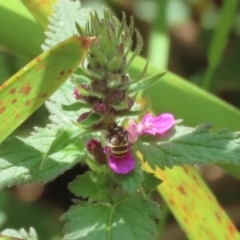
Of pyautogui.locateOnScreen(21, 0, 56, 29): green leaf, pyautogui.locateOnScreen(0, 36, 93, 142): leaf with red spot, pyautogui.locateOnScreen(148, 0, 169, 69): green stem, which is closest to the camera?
pyautogui.locateOnScreen(0, 36, 93, 142): leaf with red spot

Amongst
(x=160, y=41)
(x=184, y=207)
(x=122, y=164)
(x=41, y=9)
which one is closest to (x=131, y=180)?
(x=122, y=164)

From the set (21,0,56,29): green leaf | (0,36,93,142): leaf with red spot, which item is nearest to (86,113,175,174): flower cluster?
(0,36,93,142): leaf with red spot

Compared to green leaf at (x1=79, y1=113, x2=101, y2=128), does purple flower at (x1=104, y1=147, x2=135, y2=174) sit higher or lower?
lower

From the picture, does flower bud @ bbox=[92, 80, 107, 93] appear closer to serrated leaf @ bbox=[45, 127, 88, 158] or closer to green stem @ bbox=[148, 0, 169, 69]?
serrated leaf @ bbox=[45, 127, 88, 158]

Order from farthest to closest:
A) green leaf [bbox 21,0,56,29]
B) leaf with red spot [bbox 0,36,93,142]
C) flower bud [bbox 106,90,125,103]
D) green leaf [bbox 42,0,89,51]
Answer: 1. green leaf [bbox 21,0,56,29]
2. green leaf [bbox 42,0,89,51]
3. flower bud [bbox 106,90,125,103]
4. leaf with red spot [bbox 0,36,93,142]

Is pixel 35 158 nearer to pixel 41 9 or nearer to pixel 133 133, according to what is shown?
pixel 133 133

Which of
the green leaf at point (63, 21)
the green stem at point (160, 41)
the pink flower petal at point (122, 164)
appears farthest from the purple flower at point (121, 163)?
the green stem at point (160, 41)

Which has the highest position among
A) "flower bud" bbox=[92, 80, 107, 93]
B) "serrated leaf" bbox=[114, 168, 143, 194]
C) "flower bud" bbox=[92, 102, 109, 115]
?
"flower bud" bbox=[92, 80, 107, 93]
